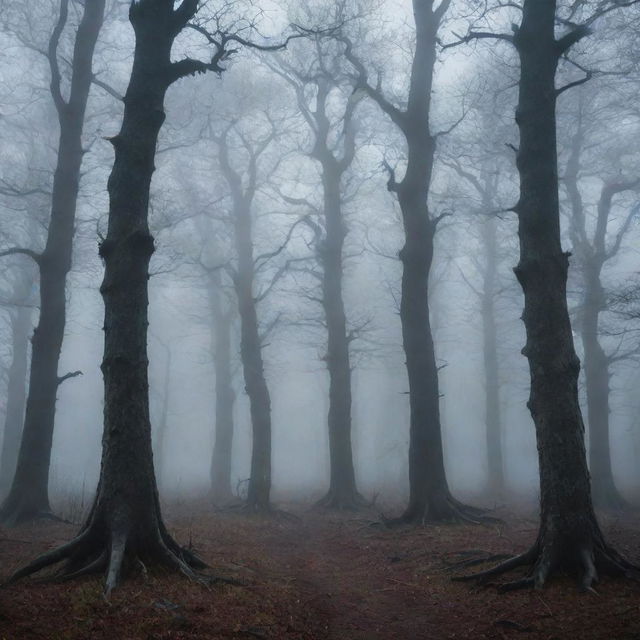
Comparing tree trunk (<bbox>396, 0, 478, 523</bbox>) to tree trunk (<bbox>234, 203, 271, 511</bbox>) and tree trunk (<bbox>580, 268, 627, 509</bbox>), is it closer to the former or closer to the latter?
tree trunk (<bbox>234, 203, 271, 511</bbox>)

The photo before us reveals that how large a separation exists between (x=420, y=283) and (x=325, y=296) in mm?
6799

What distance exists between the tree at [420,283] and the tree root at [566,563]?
4703mm

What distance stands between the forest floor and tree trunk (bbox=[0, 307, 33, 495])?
1204 centimetres

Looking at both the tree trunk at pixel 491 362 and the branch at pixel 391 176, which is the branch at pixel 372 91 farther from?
the tree trunk at pixel 491 362

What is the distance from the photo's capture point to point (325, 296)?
19.6 metres

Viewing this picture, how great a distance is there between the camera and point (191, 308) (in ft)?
103

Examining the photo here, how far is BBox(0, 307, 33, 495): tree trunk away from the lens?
2009 centimetres

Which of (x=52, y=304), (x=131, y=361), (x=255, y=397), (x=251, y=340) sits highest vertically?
(x=251, y=340)

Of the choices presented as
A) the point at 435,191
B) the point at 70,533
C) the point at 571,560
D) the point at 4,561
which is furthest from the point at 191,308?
the point at 571,560

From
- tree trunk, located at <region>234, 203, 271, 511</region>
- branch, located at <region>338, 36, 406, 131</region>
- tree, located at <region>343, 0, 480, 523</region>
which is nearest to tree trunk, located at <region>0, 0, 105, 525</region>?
tree trunk, located at <region>234, 203, 271, 511</region>

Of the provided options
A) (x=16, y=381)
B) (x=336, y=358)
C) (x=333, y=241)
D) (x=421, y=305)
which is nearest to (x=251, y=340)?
(x=336, y=358)

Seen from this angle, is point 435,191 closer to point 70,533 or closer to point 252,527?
point 252,527

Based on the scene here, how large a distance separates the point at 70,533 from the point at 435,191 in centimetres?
1666

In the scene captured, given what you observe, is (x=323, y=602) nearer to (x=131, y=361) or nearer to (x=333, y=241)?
(x=131, y=361)
